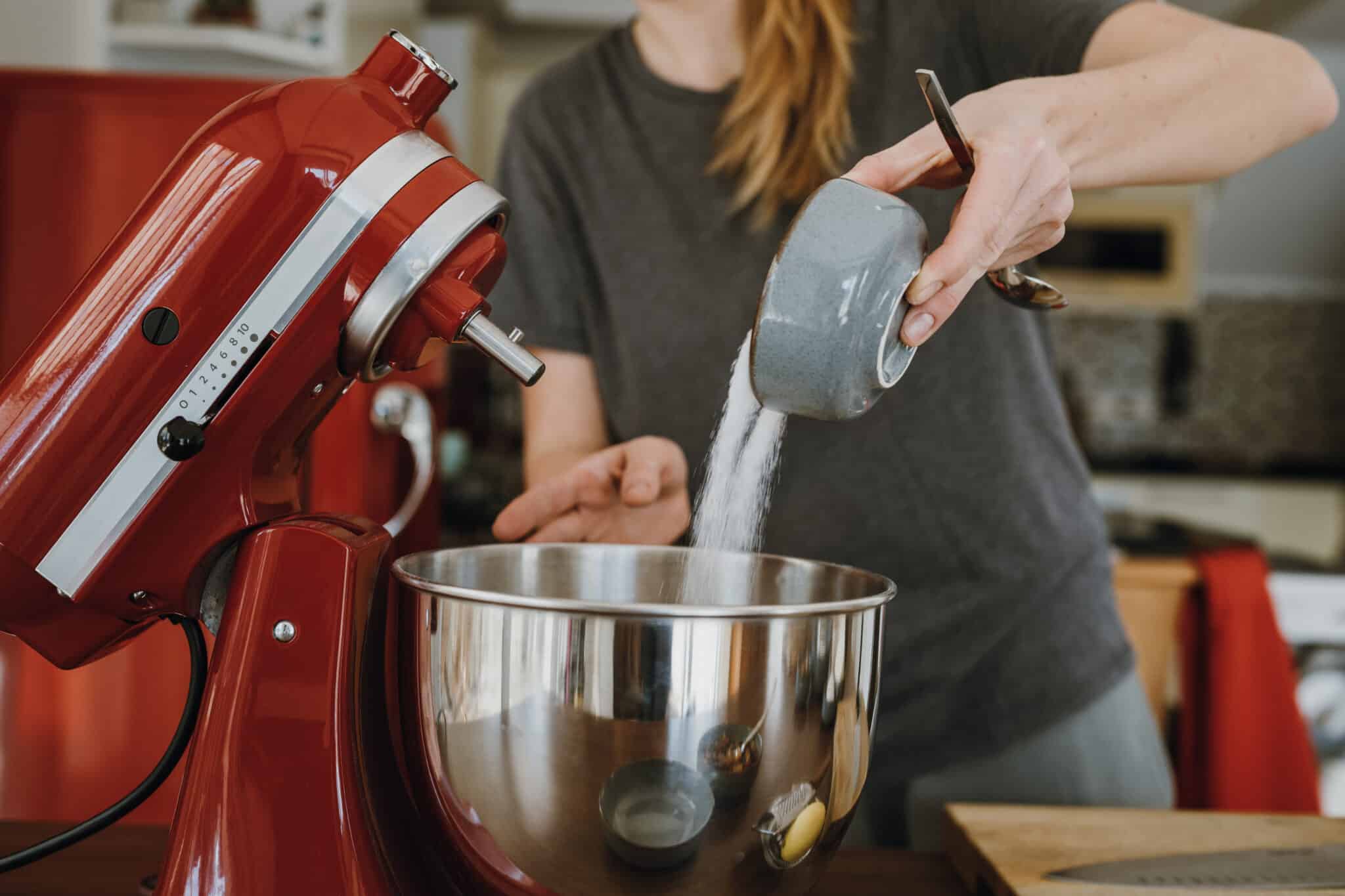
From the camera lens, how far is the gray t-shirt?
91 cm

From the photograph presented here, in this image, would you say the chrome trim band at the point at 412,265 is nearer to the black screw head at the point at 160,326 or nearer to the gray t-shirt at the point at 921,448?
the black screw head at the point at 160,326

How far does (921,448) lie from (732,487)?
340 mm

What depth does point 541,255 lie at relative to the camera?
3.30 feet

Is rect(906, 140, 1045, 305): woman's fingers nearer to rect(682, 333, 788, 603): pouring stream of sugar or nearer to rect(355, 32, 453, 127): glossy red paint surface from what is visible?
rect(682, 333, 788, 603): pouring stream of sugar

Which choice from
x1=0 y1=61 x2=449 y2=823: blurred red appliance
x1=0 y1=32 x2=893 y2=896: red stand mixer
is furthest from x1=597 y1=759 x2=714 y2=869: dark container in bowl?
x1=0 y1=61 x2=449 y2=823: blurred red appliance

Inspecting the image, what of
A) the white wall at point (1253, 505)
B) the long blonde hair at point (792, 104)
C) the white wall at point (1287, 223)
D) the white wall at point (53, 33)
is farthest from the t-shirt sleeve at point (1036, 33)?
the white wall at point (1287, 223)

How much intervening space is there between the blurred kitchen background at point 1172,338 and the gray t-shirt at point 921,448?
46.9 inches

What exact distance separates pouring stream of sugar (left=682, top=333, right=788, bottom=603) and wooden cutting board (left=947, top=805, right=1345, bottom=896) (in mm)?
225

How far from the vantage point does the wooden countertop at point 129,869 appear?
58 centimetres

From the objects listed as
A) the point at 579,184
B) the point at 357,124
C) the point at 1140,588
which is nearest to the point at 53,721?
the point at 579,184

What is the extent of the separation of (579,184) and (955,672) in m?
0.56

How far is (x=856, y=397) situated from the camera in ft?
Answer: 1.64

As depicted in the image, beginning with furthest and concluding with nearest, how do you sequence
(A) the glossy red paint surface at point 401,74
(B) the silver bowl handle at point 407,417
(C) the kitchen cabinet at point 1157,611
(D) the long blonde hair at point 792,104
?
(C) the kitchen cabinet at point 1157,611
(B) the silver bowl handle at point 407,417
(D) the long blonde hair at point 792,104
(A) the glossy red paint surface at point 401,74

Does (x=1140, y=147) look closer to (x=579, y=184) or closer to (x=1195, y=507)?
(x=579, y=184)
